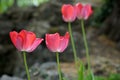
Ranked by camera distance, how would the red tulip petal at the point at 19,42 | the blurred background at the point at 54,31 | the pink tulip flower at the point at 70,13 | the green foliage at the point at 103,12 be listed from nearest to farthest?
the red tulip petal at the point at 19,42, the pink tulip flower at the point at 70,13, the blurred background at the point at 54,31, the green foliage at the point at 103,12

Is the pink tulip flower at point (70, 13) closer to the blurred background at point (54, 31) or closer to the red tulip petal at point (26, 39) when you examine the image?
the red tulip petal at point (26, 39)

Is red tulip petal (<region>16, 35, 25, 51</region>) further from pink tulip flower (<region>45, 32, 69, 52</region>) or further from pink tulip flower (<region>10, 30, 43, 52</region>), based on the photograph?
pink tulip flower (<region>45, 32, 69, 52</region>)

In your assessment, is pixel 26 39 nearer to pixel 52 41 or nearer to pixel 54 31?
pixel 52 41

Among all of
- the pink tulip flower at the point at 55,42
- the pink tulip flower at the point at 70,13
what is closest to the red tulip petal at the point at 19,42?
the pink tulip flower at the point at 55,42

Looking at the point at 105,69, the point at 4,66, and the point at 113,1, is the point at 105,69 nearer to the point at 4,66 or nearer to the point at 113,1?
the point at 4,66

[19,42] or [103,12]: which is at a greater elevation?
[19,42]

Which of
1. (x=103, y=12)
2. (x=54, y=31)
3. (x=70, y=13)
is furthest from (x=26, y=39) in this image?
(x=103, y=12)

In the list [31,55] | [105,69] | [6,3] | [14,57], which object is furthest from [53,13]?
[6,3]

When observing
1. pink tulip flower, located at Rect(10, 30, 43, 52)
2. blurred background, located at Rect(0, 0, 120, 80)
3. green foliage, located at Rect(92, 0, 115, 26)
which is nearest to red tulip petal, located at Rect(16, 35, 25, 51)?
pink tulip flower, located at Rect(10, 30, 43, 52)

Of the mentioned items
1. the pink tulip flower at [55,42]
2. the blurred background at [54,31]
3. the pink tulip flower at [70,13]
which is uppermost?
the pink tulip flower at [70,13]
